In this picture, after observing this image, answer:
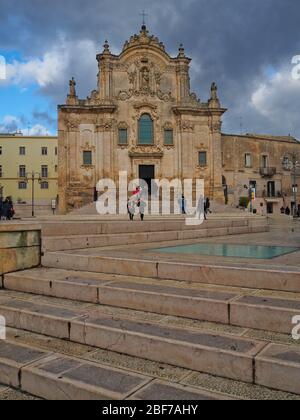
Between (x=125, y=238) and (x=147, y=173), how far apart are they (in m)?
30.2

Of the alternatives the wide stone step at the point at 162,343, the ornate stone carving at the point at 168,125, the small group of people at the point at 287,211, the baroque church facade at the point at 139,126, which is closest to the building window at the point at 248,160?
the small group of people at the point at 287,211

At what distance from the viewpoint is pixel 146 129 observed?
40.5 metres

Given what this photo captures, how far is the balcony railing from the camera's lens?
49.0 m

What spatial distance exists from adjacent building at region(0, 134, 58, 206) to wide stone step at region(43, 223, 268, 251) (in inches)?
1883

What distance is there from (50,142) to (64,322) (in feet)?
197

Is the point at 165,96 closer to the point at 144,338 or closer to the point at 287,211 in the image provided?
the point at 287,211

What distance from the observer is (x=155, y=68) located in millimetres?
40406

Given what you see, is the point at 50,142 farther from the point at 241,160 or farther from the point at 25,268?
the point at 25,268

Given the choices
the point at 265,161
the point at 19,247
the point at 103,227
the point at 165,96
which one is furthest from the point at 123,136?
the point at 19,247

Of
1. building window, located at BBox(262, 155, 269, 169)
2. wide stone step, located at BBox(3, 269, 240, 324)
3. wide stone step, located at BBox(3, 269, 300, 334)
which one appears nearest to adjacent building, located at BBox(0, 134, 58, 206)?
building window, located at BBox(262, 155, 269, 169)

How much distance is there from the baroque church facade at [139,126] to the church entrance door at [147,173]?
0.11 metres

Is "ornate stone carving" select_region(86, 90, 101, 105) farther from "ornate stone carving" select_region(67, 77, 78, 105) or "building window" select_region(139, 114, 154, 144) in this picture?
"building window" select_region(139, 114, 154, 144)

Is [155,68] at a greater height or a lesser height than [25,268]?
greater
